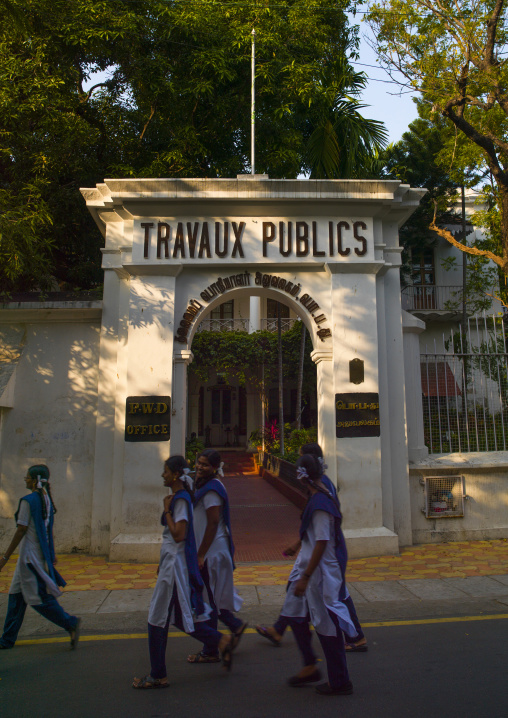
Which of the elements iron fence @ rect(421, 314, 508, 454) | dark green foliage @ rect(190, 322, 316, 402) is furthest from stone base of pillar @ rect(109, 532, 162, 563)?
dark green foliage @ rect(190, 322, 316, 402)

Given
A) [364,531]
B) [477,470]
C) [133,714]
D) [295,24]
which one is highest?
[295,24]

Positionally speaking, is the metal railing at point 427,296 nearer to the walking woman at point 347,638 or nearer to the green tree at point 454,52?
the green tree at point 454,52

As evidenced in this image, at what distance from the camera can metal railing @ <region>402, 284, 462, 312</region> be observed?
19031mm

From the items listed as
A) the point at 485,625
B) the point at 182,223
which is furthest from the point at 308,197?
Answer: the point at 485,625

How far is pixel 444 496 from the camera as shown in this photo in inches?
316

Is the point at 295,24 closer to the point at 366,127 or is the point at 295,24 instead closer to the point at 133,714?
the point at 366,127

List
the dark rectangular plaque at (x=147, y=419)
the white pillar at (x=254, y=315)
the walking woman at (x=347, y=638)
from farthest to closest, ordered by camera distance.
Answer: the white pillar at (x=254, y=315) → the dark rectangular plaque at (x=147, y=419) → the walking woman at (x=347, y=638)

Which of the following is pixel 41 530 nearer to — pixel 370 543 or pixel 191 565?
pixel 191 565

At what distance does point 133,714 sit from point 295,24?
14.0 m

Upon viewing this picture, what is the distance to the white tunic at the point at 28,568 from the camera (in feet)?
13.9

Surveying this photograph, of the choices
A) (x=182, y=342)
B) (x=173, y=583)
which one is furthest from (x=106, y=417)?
(x=173, y=583)

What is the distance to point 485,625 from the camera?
4875 mm

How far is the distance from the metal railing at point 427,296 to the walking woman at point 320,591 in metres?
16.1

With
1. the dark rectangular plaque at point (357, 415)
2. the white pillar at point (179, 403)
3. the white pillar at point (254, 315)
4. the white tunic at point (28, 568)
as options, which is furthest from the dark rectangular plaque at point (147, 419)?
the white pillar at point (254, 315)
